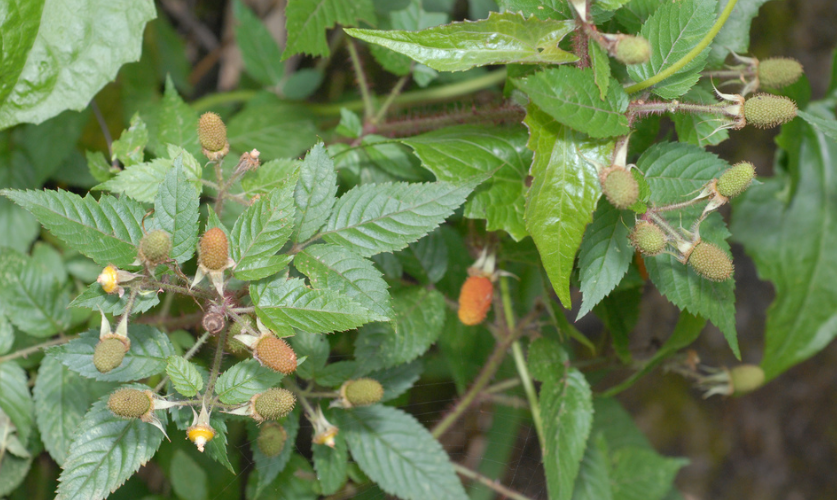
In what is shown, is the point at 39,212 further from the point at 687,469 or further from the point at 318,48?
the point at 687,469

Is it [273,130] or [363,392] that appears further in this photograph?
[273,130]

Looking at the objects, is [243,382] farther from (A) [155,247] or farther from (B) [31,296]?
(B) [31,296]

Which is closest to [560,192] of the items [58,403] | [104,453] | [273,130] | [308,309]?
[308,309]

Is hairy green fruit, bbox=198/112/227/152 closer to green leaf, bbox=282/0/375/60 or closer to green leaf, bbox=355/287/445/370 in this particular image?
green leaf, bbox=282/0/375/60

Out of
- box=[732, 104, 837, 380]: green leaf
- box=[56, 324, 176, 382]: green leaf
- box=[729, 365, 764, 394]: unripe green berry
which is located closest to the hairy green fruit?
box=[56, 324, 176, 382]: green leaf

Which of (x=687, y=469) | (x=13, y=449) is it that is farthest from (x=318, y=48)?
(x=687, y=469)

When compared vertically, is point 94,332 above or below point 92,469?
above
